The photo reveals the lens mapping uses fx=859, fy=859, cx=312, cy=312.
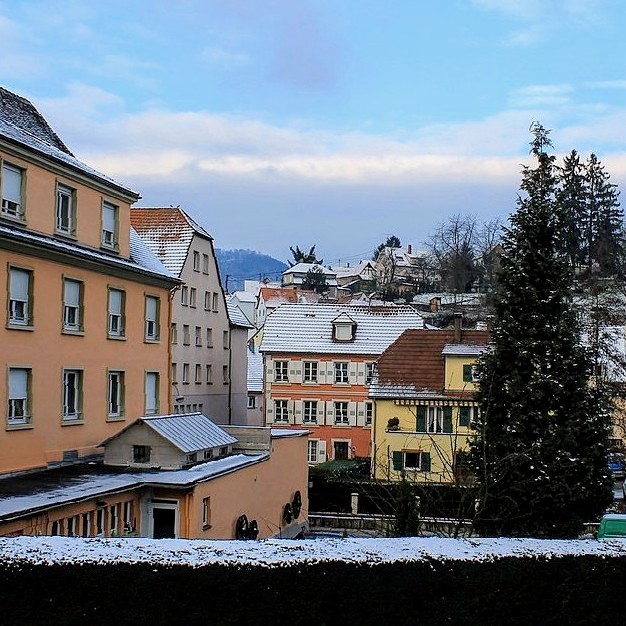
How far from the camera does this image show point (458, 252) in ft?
345

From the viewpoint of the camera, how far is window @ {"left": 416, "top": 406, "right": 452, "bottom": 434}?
139ft

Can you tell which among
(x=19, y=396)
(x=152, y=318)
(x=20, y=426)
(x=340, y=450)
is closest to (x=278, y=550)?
(x=20, y=426)

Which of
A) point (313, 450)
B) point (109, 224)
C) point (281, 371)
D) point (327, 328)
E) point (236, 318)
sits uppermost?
point (109, 224)

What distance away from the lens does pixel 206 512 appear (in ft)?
78.1

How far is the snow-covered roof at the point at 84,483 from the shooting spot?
1847 centimetres

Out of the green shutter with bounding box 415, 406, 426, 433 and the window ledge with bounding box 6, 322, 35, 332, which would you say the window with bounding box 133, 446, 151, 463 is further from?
the green shutter with bounding box 415, 406, 426, 433

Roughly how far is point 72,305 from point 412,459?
22.1 metres

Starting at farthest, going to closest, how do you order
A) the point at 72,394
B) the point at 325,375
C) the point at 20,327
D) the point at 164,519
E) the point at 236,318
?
the point at 236,318, the point at 325,375, the point at 72,394, the point at 20,327, the point at 164,519

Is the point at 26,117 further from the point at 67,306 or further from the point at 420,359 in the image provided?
the point at 420,359

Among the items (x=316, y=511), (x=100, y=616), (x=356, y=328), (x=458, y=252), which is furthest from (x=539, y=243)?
(x=458, y=252)

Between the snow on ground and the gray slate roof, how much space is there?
1335 cm

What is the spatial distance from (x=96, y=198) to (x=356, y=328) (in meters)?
29.5

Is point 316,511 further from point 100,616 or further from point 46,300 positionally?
point 100,616

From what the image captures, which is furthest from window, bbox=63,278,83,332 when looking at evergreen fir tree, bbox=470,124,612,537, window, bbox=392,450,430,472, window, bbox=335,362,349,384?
window, bbox=335,362,349,384
